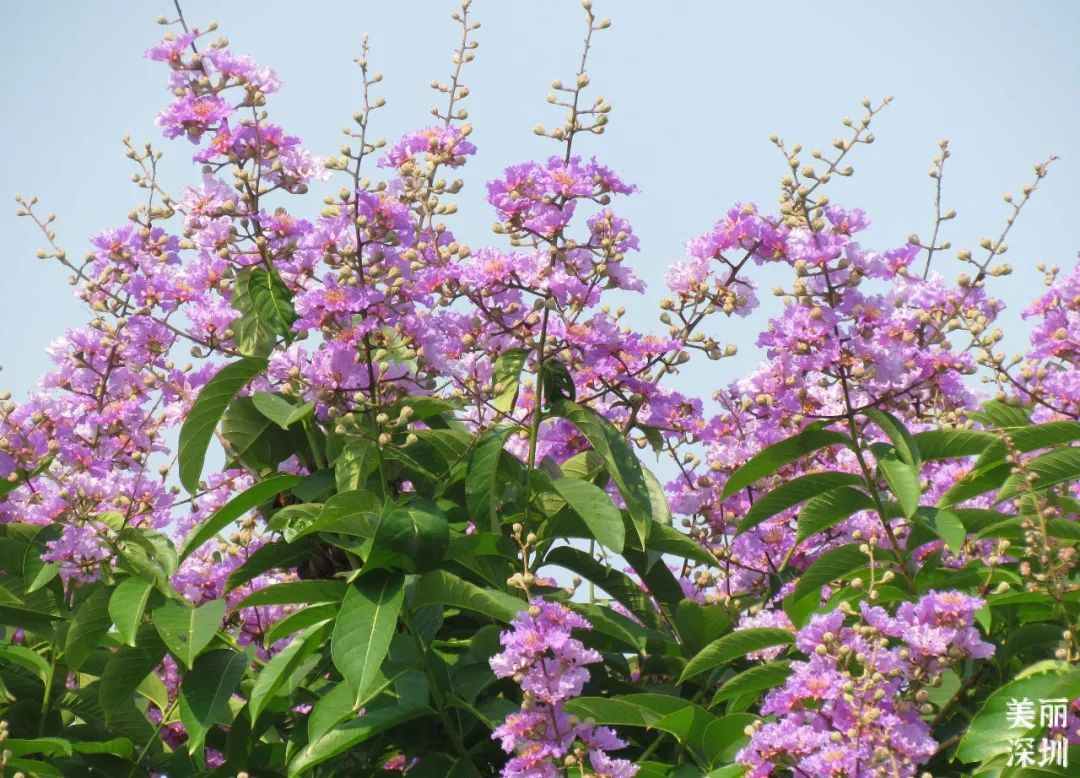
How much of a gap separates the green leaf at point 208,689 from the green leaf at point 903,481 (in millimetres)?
1287

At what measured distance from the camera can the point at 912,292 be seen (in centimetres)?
301

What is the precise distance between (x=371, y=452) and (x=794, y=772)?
3.56 feet

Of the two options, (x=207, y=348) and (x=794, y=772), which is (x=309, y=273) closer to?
(x=207, y=348)

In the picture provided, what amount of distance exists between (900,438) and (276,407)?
4.11ft

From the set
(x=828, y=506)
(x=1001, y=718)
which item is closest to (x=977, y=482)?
(x=828, y=506)

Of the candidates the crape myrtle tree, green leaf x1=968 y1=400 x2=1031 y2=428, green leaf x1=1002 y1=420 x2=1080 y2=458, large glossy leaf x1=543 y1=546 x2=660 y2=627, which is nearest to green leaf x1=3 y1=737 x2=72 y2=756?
the crape myrtle tree


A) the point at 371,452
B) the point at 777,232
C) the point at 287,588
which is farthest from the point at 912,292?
the point at 287,588

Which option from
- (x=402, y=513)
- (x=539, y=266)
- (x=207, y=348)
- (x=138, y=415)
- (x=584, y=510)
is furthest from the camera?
(x=138, y=415)

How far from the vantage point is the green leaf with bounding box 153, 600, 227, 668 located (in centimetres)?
260

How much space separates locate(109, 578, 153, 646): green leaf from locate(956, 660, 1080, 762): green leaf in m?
1.46

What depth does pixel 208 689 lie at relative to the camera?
2.71 meters

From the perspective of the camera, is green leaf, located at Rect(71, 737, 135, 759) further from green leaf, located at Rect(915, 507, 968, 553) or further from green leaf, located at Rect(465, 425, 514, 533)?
green leaf, located at Rect(915, 507, 968, 553)

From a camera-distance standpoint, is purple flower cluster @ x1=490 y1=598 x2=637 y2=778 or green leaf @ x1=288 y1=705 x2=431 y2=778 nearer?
purple flower cluster @ x1=490 y1=598 x2=637 y2=778

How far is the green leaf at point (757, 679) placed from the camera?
2.42 metres
